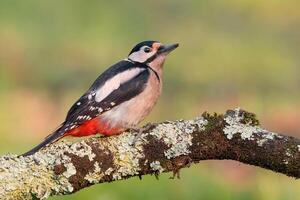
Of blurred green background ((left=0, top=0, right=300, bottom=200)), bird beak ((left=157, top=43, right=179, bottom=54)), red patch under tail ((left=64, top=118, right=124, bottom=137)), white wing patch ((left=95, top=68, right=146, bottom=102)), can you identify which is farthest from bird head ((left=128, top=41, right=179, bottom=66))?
blurred green background ((left=0, top=0, right=300, bottom=200))

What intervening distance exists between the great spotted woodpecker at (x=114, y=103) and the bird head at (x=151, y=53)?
0.67ft

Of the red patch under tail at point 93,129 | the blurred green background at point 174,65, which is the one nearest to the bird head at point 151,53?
the red patch under tail at point 93,129

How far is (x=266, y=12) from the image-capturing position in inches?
755

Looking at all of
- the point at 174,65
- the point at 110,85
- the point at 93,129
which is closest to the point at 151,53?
the point at 110,85

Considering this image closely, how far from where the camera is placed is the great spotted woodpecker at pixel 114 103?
567 centimetres

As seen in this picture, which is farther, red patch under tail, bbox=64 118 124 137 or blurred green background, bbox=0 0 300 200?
blurred green background, bbox=0 0 300 200

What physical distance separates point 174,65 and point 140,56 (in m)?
9.27

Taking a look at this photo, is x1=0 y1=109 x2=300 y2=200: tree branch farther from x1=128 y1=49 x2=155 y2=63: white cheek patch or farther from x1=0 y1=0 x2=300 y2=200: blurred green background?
x1=0 y1=0 x2=300 y2=200: blurred green background

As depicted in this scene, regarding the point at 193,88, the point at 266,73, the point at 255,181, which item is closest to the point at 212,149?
the point at 255,181

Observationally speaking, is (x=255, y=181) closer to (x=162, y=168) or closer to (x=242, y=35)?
(x=162, y=168)

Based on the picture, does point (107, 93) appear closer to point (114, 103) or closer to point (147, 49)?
point (114, 103)

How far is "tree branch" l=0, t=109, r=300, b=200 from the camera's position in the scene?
4.86 meters

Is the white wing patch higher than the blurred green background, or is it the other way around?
the blurred green background

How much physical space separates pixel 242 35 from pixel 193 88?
3.73 metres
